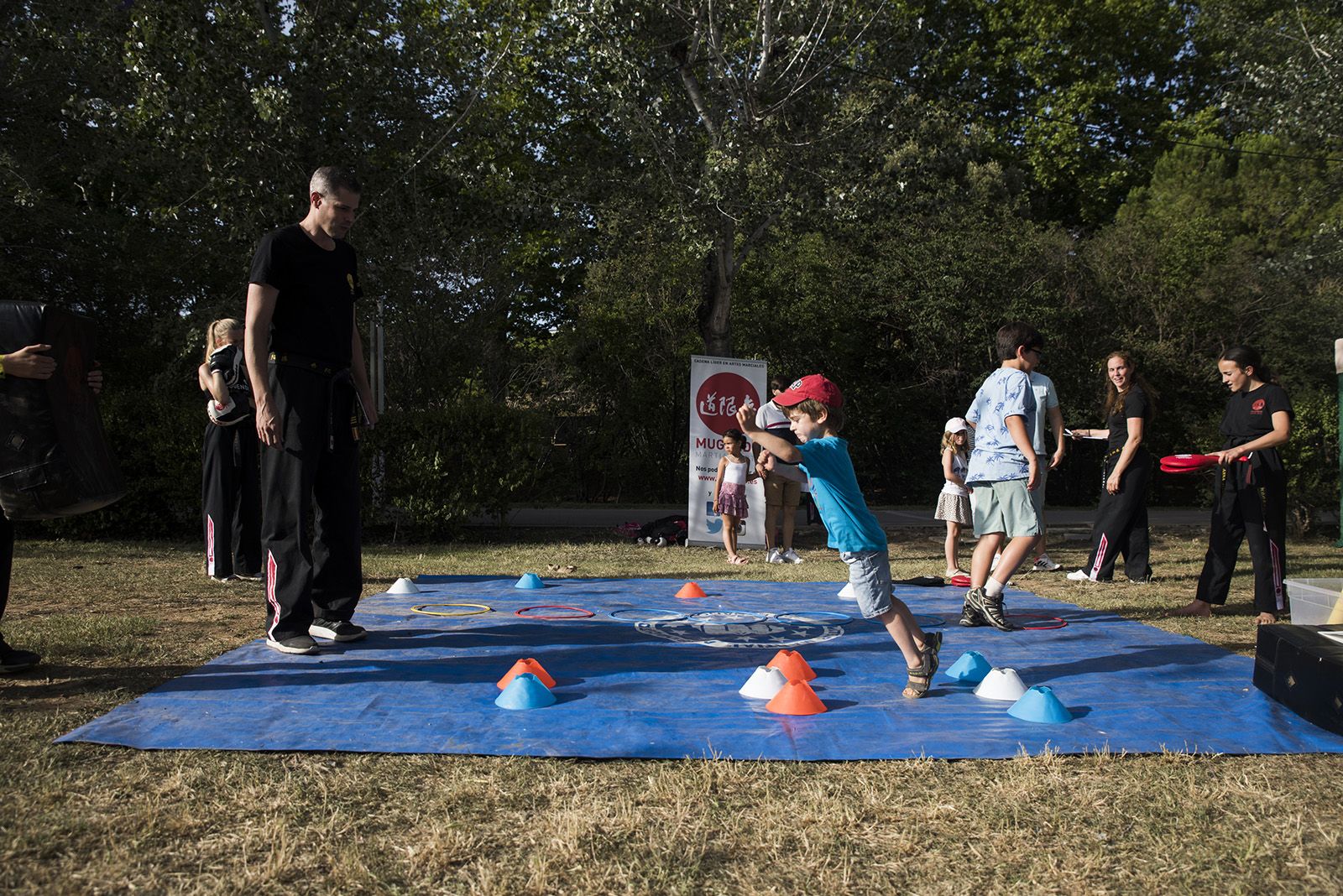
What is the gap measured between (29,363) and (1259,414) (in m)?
7.07

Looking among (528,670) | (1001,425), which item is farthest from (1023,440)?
(528,670)

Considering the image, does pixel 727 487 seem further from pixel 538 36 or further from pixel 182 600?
pixel 538 36

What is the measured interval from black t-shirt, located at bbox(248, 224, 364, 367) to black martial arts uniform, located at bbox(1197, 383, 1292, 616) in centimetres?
571

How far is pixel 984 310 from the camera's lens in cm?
2112

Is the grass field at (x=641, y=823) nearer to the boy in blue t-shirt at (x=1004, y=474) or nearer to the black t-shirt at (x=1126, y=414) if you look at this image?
the boy in blue t-shirt at (x=1004, y=474)

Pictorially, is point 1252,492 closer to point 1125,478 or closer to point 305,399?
point 1125,478

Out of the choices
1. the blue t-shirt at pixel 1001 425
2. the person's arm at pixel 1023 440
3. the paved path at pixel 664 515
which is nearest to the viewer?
the person's arm at pixel 1023 440

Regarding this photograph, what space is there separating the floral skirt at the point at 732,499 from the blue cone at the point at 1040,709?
6.29 m

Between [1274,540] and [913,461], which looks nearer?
[1274,540]

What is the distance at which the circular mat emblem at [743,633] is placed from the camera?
17.8ft

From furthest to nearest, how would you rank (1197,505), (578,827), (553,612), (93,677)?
(1197,505), (553,612), (93,677), (578,827)

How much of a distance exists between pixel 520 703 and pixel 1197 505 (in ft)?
74.7

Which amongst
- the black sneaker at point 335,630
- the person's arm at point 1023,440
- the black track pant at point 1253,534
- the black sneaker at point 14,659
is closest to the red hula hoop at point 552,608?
the black sneaker at point 335,630

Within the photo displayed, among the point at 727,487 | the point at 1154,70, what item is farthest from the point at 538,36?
the point at 1154,70
